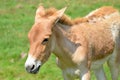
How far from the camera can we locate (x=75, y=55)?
6.73 meters

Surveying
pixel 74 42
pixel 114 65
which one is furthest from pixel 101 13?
pixel 74 42

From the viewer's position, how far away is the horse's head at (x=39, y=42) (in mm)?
6037

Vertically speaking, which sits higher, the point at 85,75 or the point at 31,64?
the point at 31,64

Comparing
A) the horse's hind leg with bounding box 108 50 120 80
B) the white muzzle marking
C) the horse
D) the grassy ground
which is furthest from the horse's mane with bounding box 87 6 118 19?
the white muzzle marking

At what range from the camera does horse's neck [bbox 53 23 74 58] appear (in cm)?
660

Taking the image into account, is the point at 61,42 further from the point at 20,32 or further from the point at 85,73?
the point at 20,32

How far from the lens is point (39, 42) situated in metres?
6.11

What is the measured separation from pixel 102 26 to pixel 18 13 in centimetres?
962

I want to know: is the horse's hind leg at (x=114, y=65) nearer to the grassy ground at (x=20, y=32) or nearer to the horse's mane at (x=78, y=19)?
the horse's mane at (x=78, y=19)

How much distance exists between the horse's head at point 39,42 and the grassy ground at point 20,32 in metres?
3.34

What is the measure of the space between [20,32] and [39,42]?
7.36 metres

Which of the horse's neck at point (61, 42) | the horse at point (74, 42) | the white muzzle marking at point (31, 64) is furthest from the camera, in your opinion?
the horse's neck at point (61, 42)

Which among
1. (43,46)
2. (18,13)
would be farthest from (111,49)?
(18,13)

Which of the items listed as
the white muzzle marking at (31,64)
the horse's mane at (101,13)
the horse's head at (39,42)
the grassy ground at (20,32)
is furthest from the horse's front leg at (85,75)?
the grassy ground at (20,32)
